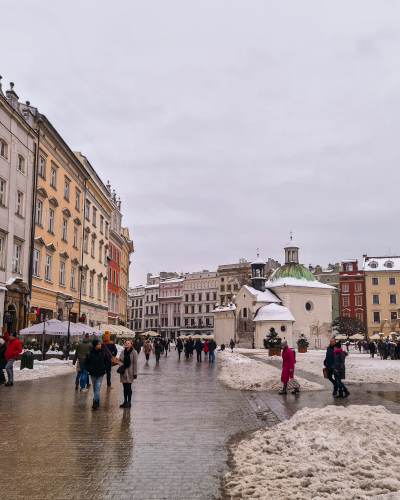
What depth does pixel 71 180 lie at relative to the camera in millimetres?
39031

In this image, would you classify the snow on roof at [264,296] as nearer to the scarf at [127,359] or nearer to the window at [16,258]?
the window at [16,258]

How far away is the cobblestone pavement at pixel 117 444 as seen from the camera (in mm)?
5852

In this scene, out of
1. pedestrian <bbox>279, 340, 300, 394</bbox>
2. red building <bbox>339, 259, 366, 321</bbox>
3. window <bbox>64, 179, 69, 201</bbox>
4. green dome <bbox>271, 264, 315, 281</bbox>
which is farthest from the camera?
red building <bbox>339, 259, 366, 321</bbox>

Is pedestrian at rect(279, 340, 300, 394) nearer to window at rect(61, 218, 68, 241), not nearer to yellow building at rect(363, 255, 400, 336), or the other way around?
window at rect(61, 218, 68, 241)

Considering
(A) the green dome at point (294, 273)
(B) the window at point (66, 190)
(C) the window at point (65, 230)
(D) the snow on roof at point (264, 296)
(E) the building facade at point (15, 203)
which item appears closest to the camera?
(E) the building facade at point (15, 203)

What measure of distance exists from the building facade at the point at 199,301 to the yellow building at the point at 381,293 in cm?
3721

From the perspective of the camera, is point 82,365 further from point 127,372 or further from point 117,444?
point 117,444

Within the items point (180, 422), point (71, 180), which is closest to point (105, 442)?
point (180, 422)

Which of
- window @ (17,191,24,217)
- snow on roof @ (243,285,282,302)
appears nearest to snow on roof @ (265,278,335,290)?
snow on roof @ (243,285,282,302)

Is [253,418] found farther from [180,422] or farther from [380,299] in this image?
[380,299]

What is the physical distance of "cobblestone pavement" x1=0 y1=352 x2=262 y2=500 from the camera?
5852mm

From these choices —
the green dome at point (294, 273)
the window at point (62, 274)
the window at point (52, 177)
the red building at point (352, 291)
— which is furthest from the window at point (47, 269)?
the red building at point (352, 291)

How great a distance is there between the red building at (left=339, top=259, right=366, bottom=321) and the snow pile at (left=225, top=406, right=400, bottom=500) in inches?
3233

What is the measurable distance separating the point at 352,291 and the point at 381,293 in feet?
15.4
